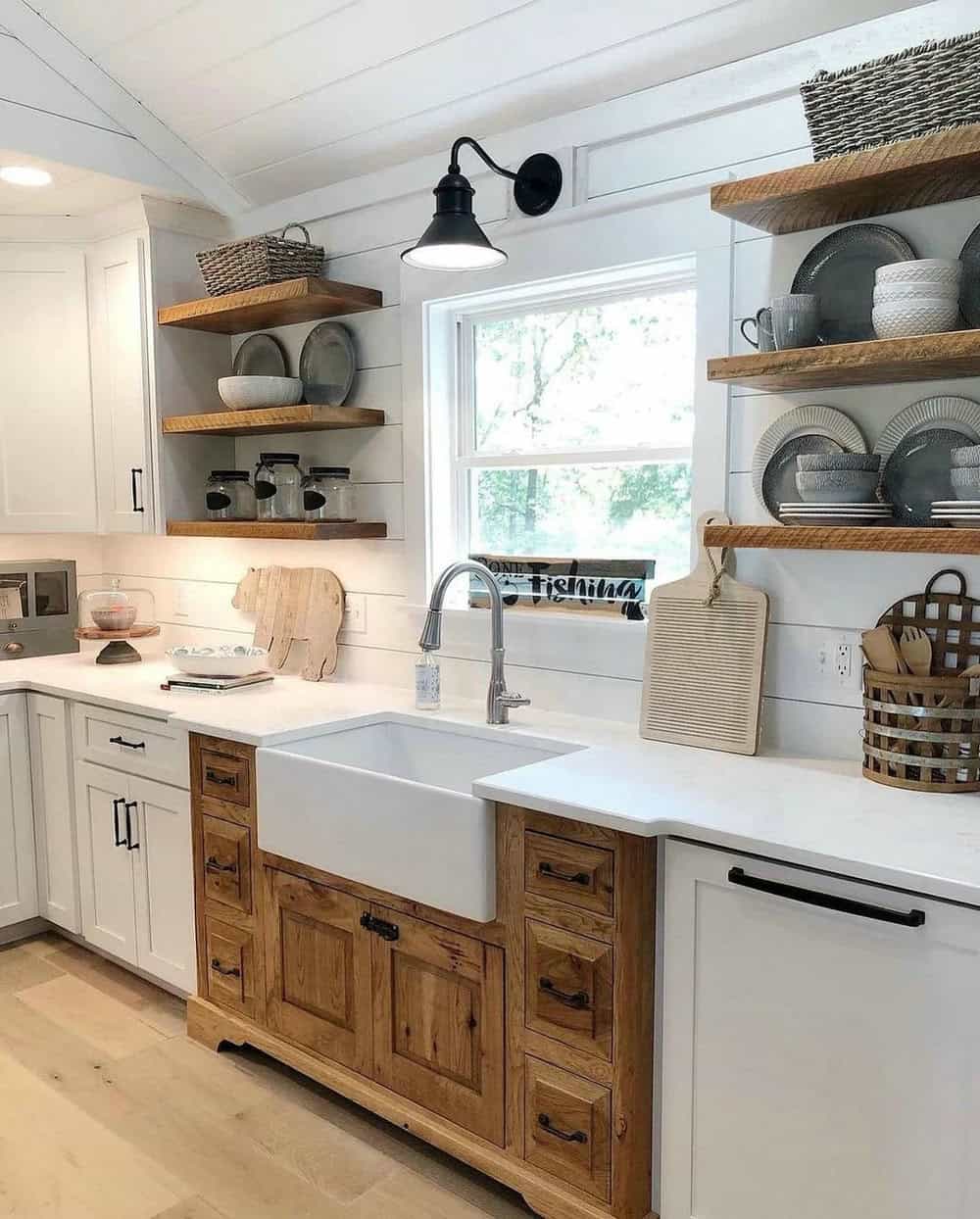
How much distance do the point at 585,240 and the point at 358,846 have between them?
4.92 feet

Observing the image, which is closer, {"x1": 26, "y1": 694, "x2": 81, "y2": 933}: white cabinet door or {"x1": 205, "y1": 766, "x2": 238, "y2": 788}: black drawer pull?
{"x1": 205, "y1": 766, "x2": 238, "y2": 788}: black drawer pull

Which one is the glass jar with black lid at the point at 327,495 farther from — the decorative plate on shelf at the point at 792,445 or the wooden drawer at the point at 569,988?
the wooden drawer at the point at 569,988

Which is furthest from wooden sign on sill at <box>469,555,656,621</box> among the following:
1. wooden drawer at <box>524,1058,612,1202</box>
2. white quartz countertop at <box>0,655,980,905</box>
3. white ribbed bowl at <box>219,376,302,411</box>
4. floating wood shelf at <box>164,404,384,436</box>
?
wooden drawer at <box>524,1058,612,1202</box>

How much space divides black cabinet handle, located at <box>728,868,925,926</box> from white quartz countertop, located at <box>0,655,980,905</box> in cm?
4

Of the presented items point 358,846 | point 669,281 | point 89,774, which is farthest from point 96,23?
point 358,846

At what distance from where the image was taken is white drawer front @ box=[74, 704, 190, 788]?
9.00ft

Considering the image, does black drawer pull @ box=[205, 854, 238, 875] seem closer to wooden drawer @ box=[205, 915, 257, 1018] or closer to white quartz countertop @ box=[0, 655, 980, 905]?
wooden drawer @ box=[205, 915, 257, 1018]

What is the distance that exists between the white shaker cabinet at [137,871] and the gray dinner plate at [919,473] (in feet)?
6.09

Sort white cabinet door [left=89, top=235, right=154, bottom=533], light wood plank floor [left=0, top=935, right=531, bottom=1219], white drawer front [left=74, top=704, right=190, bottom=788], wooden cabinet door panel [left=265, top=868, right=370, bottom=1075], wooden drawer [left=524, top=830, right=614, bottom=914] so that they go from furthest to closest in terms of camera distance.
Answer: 1. white cabinet door [left=89, top=235, right=154, bottom=533]
2. white drawer front [left=74, top=704, right=190, bottom=788]
3. wooden cabinet door panel [left=265, top=868, right=370, bottom=1075]
4. light wood plank floor [left=0, top=935, right=531, bottom=1219]
5. wooden drawer [left=524, top=830, right=614, bottom=914]

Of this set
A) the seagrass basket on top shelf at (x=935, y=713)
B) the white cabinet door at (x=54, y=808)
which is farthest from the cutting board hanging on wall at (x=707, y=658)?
the white cabinet door at (x=54, y=808)

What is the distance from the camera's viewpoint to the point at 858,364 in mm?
1864

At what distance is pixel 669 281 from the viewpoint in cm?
250

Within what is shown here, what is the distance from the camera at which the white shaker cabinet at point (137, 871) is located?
2.78 metres

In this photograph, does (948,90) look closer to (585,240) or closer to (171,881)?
(585,240)
